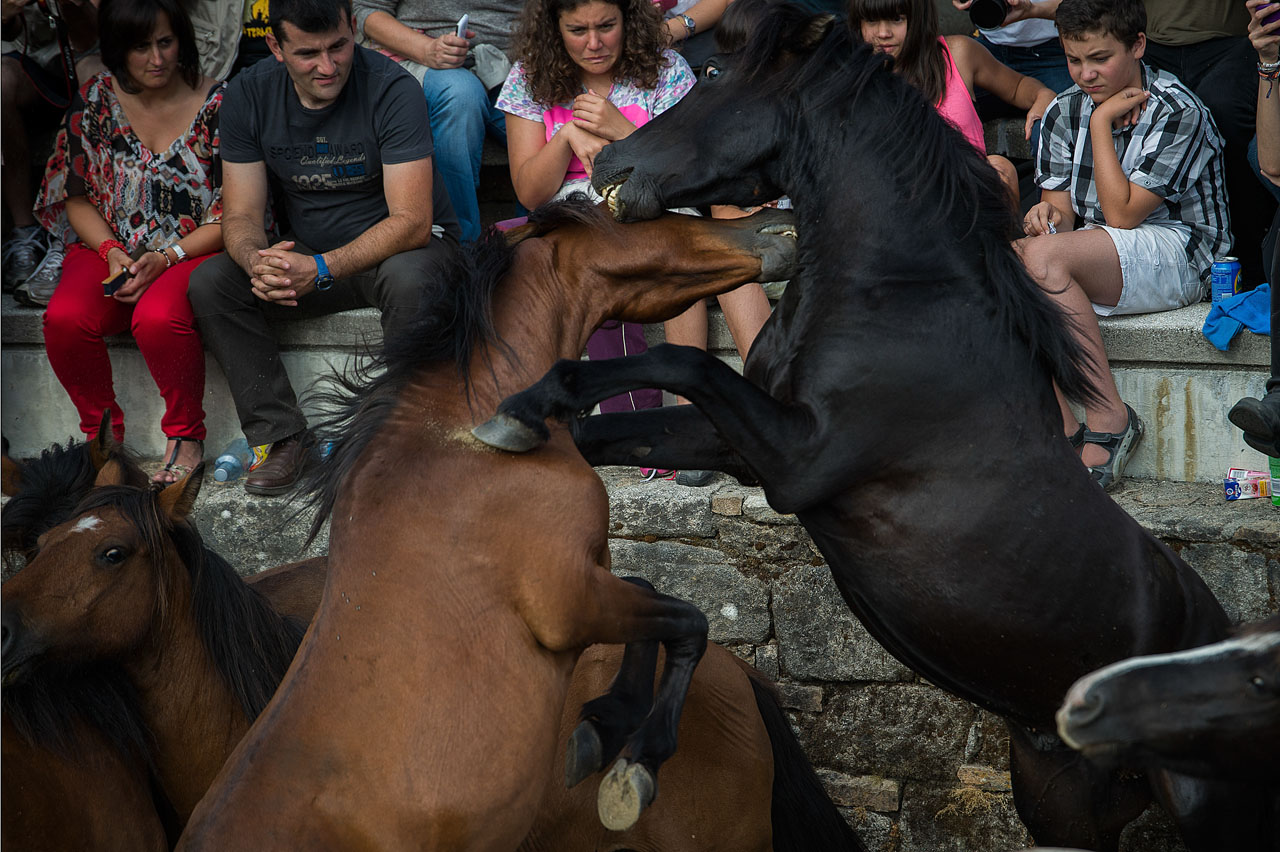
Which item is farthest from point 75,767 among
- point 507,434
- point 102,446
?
point 507,434

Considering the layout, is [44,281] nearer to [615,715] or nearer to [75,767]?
[75,767]

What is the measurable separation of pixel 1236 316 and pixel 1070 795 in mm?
2202

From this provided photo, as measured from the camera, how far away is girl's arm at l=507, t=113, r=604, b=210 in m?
5.26

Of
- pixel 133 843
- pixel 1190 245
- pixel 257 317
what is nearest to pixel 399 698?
pixel 133 843

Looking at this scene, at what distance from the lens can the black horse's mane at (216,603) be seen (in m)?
3.40

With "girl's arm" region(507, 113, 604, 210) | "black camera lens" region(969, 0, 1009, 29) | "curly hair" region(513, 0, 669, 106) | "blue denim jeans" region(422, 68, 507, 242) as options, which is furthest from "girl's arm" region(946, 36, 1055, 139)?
"blue denim jeans" region(422, 68, 507, 242)

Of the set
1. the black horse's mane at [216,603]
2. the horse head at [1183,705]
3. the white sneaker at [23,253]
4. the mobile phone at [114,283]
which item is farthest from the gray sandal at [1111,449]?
the white sneaker at [23,253]

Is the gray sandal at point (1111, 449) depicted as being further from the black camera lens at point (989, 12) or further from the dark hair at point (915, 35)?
the black camera lens at point (989, 12)

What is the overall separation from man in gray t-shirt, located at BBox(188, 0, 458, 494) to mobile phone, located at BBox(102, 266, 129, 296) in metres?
0.47

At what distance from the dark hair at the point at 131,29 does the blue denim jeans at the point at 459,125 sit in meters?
1.11

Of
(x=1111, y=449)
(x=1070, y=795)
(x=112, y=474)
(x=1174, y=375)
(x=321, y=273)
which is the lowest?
(x=1070, y=795)

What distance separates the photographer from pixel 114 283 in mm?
5801

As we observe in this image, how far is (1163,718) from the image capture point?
231cm

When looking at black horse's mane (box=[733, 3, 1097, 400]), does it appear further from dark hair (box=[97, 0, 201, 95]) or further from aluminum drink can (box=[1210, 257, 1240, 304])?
dark hair (box=[97, 0, 201, 95])
